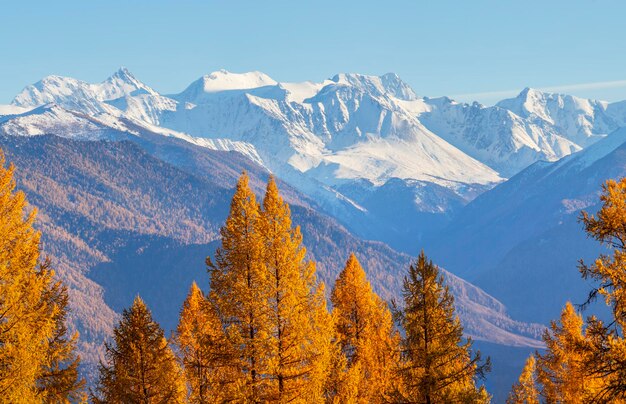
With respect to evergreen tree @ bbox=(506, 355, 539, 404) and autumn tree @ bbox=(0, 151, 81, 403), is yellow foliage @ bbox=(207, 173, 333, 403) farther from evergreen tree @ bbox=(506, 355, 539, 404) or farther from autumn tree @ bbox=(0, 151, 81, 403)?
evergreen tree @ bbox=(506, 355, 539, 404)

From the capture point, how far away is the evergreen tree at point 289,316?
26.5 m

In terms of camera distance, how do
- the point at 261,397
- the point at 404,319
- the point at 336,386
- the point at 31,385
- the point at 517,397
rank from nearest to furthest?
the point at 31,385, the point at 261,397, the point at 404,319, the point at 336,386, the point at 517,397

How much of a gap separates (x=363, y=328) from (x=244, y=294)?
13.9 m

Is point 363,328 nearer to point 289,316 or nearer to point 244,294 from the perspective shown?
point 289,316

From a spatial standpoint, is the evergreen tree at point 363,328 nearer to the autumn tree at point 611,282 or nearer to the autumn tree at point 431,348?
the autumn tree at point 431,348

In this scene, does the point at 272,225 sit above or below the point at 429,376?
above

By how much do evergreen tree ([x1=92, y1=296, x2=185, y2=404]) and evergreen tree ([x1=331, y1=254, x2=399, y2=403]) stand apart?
8.44 m

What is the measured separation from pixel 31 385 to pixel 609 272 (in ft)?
57.8

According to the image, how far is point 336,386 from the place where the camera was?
33.6 meters

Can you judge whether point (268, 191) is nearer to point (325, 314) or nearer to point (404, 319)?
point (325, 314)

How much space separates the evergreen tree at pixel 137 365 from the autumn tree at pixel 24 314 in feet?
18.3

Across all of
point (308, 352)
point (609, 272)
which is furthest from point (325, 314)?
point (609, 272)

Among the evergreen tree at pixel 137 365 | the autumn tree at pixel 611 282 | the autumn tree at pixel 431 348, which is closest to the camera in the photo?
the autumn tree at pixel 611 282

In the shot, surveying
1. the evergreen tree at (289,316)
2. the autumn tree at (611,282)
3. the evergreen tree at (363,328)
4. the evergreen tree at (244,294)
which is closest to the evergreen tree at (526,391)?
the evergreen tree at (363,328)
